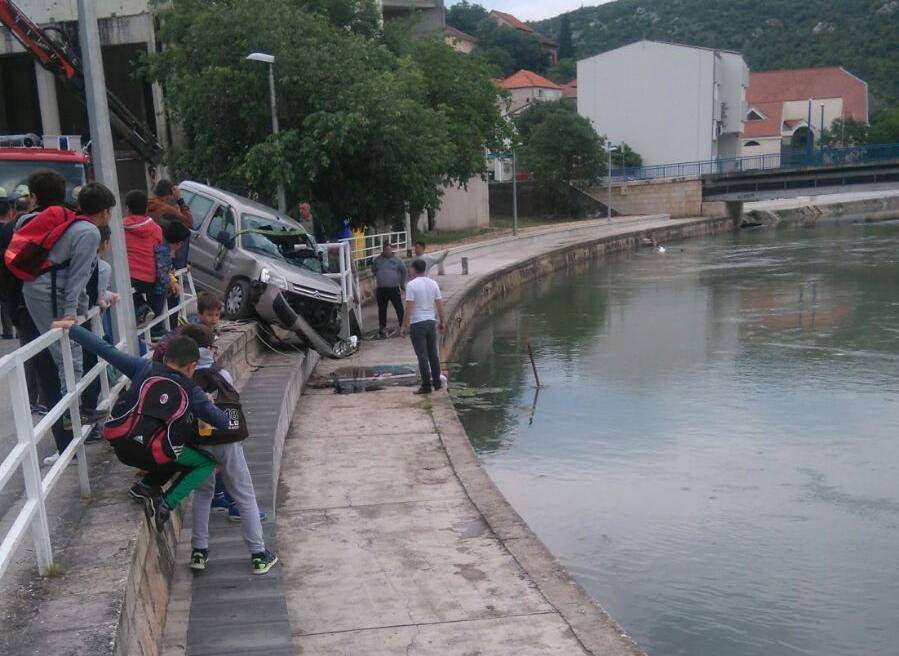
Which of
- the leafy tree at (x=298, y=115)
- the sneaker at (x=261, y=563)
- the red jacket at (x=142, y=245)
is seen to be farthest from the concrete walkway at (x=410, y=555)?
the leafy tree at (x=298, y=115)

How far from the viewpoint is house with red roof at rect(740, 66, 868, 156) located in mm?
86062

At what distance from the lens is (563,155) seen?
54.5 meters

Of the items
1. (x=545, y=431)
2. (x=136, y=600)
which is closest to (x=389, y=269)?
(x=545, y=431)

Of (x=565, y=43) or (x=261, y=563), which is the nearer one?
(x=261, y=563)

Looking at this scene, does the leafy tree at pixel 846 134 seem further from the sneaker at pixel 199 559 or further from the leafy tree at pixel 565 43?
the sneaker at pixel 199 559

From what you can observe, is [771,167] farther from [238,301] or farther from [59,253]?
[59,253]

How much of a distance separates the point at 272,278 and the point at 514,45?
107614 mm

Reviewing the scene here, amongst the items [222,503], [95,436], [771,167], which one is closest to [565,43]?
[771,167]

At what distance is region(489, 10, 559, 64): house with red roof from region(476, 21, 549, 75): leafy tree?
253 centimetres

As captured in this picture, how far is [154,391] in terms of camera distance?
4570 mm

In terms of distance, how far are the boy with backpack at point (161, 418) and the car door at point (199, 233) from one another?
30.1 ft

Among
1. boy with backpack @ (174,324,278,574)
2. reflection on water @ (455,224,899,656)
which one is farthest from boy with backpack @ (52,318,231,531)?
reflection on water @ (455,224,899,656)

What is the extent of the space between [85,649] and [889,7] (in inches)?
5444

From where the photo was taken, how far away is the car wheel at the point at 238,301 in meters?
12.9
